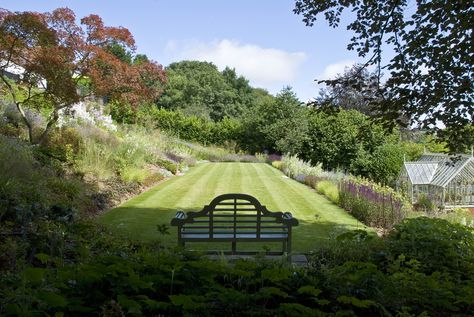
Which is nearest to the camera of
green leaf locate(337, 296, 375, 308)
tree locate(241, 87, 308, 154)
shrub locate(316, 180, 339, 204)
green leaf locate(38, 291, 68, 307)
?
green leaf locate(38, 291, 68, 307)

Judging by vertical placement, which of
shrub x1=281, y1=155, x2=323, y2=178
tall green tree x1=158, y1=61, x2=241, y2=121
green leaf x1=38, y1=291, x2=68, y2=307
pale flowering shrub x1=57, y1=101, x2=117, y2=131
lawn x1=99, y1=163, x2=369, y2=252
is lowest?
lawn x1=99, y1=163, x2=369, y2=252

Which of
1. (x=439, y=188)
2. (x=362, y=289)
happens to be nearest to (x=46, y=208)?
(x=362, y=289)

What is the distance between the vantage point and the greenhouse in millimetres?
12844

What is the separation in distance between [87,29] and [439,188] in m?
10.9

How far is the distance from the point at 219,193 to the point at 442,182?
254 inches

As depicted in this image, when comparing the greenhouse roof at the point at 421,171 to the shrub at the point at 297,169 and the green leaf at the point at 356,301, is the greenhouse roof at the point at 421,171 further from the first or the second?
the green leaf at the point at 356,301

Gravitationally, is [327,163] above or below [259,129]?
below

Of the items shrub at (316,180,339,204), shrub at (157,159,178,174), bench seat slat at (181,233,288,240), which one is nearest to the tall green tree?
shrub at (157,159,178,174)

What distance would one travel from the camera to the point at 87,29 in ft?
39.3

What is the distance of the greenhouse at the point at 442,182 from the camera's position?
12.8m

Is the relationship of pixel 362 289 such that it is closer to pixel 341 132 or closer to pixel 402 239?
pixel 402 239

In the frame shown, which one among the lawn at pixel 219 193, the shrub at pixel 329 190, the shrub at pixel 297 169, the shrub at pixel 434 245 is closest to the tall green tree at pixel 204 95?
the shrub at pixel 297 169

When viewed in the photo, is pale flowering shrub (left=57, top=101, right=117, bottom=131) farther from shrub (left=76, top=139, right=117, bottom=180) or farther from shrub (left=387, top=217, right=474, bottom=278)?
shrub (left=387, top=217, right=474, bottom=278)

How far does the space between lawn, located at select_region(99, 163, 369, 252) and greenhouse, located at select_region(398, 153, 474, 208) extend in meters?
A: 3.39
